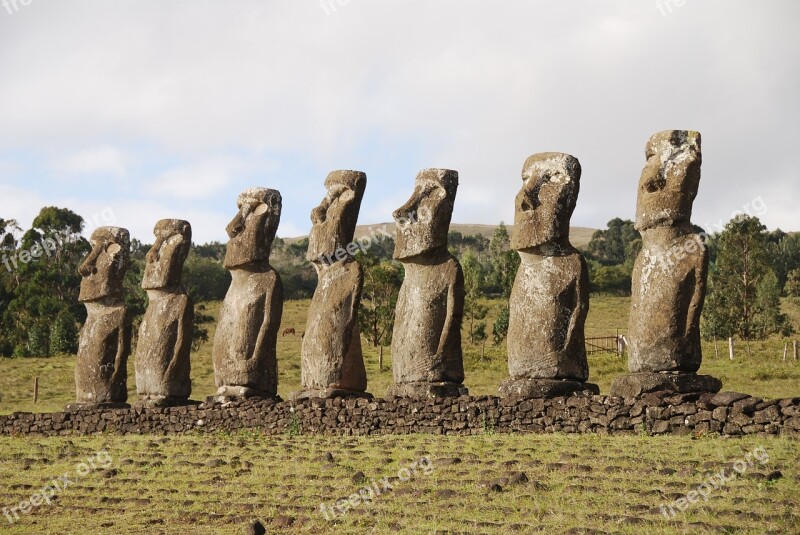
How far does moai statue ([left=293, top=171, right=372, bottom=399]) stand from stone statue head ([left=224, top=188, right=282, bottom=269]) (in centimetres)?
98

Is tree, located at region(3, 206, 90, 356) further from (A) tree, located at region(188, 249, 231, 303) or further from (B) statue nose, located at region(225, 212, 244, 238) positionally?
(B) statue nose, located at region(225, 212, 244, 238)

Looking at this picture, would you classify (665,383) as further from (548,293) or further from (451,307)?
(451,307)

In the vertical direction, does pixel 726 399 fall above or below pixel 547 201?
below

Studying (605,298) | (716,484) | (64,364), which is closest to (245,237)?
(716,484)

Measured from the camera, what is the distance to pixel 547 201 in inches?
555

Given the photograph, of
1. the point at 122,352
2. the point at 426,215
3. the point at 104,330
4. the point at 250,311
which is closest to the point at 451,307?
Answer: the point at 426,215

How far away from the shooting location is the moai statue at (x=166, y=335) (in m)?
17.7

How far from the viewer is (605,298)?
53781mm

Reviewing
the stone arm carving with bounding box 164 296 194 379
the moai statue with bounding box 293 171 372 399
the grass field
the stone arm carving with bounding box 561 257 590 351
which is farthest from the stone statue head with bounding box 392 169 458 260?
the stone arm carving with bounding box 164 296 194 379

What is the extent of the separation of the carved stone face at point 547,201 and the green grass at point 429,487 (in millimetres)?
2771

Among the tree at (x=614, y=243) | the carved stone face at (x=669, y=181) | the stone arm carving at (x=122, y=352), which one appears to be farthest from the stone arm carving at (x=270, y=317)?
the tree at (x=614, y=243)

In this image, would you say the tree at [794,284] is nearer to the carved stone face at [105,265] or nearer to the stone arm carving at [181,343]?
the carved stone face at [105,265]

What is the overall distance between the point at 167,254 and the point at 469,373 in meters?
12.2

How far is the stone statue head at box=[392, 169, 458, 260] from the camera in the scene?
49.8 feet
